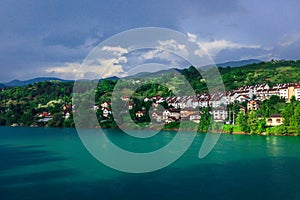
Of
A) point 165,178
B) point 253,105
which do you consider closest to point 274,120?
point 253,105

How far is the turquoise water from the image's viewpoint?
193 inches

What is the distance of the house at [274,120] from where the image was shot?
45.2 feet

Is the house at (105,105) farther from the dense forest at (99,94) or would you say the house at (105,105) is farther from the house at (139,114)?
the house at (139,114)

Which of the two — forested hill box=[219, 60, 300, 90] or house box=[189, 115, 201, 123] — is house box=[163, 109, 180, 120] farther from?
forested hill box=[219, 60, 300, 90]

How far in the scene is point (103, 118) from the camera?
1980 cm

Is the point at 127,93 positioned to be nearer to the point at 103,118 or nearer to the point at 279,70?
the point at 103,118

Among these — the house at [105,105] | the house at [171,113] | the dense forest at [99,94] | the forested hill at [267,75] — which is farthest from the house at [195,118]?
the forested hill at [267,75]

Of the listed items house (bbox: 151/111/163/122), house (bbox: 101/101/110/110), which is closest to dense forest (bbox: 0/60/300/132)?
house (bbox: 151/111/163/122)

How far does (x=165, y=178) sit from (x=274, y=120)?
9633 mm

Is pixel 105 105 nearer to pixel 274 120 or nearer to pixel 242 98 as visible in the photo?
pixel 242 98

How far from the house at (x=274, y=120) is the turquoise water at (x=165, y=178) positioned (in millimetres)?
5470

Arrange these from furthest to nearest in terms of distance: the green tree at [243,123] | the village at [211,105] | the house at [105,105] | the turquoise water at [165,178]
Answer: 1. the house at [105,105]
2. the village at [211,105]
3. the green tree at [243,123]
4. the turquoise water at [165,178]

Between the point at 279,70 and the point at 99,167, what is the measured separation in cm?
2435

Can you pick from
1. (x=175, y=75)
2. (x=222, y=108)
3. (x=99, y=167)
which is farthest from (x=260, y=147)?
(x=175, y=75)
